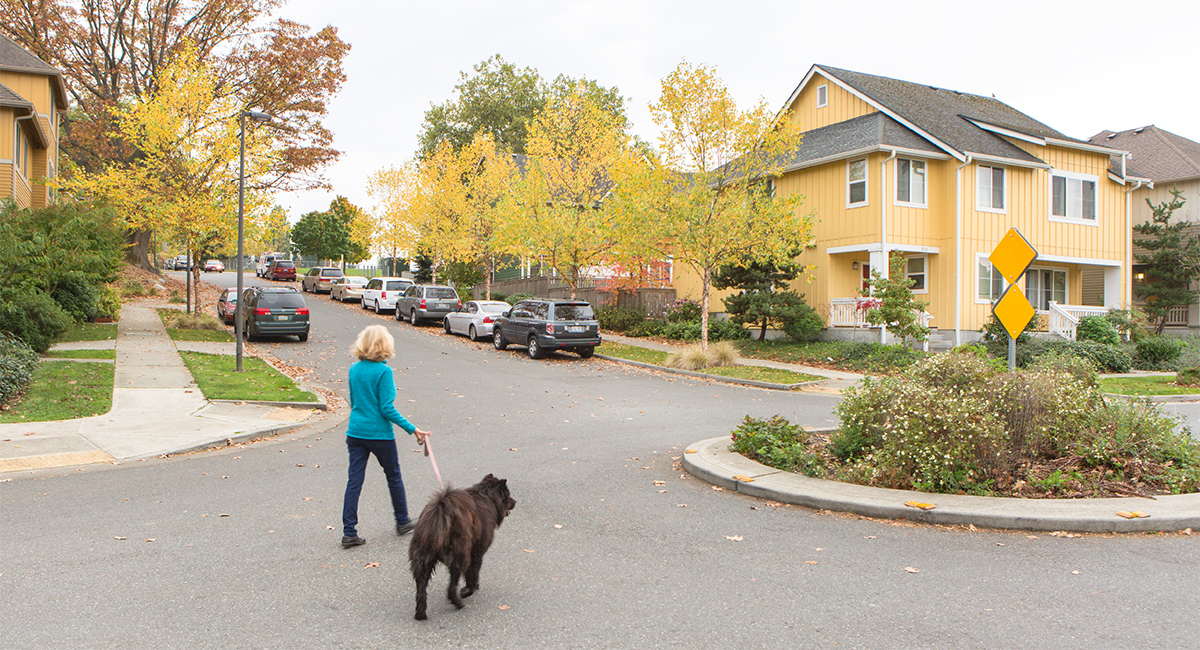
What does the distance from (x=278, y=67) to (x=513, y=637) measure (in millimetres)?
38997

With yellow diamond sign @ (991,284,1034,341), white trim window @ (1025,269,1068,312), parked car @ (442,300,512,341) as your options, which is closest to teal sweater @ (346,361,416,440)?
yellow diamond sign @ (991,284,1034,341)

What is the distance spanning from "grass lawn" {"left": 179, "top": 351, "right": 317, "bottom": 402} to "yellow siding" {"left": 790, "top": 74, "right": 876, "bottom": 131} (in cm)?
1822

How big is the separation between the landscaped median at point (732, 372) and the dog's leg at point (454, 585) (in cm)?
1325

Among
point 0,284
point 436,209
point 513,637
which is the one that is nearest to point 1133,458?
point 513,637

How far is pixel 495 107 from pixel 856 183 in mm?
43890

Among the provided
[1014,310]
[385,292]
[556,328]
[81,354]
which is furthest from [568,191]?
[1014,310]

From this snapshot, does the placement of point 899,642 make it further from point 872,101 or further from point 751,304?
point 872,101

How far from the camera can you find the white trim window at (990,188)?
2439 cm

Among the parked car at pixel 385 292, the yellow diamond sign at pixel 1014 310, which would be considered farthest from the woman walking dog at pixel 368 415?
the parked car at pixel 385 292

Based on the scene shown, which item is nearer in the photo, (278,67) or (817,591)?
(817,591)

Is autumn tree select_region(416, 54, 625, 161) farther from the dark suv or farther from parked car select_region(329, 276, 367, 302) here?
the dark suv

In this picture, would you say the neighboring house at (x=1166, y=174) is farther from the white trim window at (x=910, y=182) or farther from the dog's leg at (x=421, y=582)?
the dog's leg at (x=421, y=582)

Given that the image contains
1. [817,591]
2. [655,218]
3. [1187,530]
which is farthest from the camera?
[655,218]

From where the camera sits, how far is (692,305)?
27.4m
